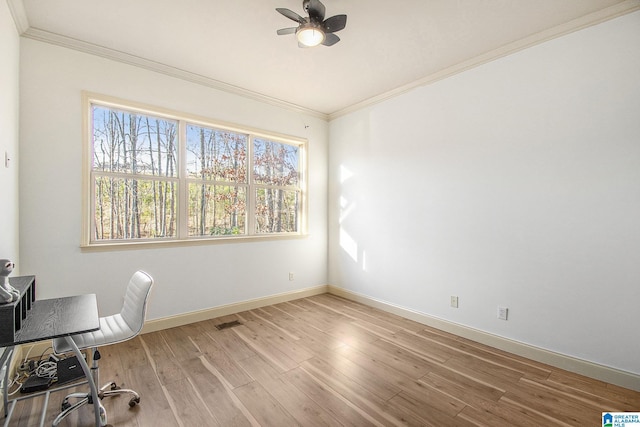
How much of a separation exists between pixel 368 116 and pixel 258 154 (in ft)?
5.39

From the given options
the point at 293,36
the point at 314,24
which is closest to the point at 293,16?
the point at 314,24

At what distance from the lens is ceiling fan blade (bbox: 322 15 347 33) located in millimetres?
2154

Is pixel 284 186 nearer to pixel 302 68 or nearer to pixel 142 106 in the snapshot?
pixel 302 68

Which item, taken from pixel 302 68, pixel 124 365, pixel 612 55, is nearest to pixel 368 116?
pixel 302 68

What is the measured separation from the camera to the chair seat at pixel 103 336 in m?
1.79

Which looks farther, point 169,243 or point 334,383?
point 169,243

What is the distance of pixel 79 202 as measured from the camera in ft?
9.23

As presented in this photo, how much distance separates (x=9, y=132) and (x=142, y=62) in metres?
1.37

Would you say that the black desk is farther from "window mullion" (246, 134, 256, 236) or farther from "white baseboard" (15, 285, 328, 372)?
"window mullion" (246, 134, 256, 236)

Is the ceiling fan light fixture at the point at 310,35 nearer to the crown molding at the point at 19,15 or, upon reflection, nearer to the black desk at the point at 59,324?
the crown molding at the point at 19,15

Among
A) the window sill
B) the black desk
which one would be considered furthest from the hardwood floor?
the window sill

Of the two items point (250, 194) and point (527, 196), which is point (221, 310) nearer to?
point (250, 194)

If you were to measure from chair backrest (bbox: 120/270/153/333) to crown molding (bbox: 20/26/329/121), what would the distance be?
7.50 feet

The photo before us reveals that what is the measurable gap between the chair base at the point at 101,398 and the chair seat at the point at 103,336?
0.38 meters
